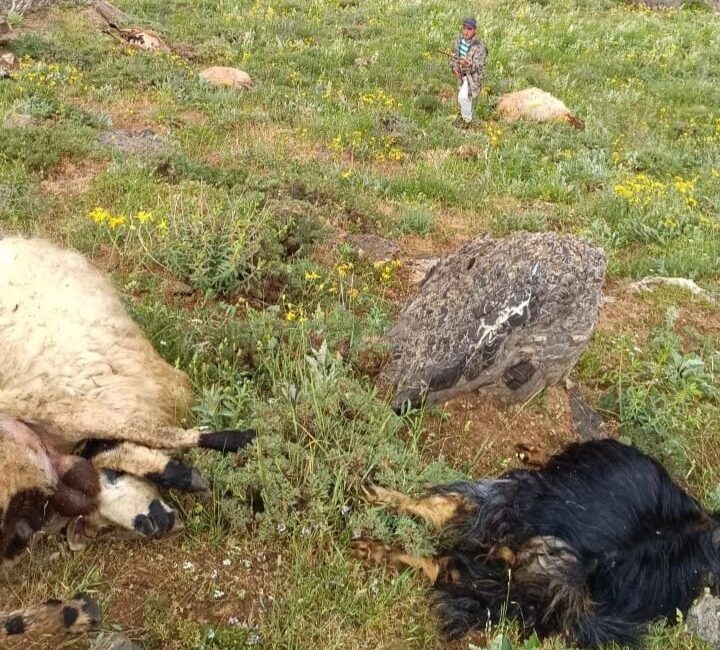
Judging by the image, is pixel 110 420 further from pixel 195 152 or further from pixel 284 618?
pixel 195 152

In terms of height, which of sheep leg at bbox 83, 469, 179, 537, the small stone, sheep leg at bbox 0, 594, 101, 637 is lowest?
sheep leg at bbox 0, 594, 101, 637

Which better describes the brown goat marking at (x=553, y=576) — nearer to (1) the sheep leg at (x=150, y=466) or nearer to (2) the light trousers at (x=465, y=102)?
(1) the sheep leg at (x=150, y=466)

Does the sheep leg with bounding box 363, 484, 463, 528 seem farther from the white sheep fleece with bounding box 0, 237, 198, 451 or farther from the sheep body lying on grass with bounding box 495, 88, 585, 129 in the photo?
the sheep body lying on grass with bounding box 495, 88, 585, 129

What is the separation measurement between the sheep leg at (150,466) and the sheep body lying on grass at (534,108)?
32.1 feet

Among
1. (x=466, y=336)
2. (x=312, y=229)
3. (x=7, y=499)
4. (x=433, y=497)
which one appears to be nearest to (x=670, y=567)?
(x=433, y=497)

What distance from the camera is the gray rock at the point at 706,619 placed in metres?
3.44

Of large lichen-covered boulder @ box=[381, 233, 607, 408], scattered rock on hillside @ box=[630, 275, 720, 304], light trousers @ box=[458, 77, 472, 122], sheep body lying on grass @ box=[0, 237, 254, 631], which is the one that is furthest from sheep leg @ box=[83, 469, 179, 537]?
light trousers @ box=[458, 77, 472, 122]

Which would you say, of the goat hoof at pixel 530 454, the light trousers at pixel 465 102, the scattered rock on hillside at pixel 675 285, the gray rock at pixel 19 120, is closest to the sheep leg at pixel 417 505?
the goat hoof at pixel 530 454

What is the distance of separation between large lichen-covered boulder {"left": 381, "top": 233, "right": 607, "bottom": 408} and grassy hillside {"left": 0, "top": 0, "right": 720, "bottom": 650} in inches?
6.6

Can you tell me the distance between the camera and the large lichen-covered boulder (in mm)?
4539

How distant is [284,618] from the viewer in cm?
315

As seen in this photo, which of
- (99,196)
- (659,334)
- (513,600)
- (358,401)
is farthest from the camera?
(99,196)

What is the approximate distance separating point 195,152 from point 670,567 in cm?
709

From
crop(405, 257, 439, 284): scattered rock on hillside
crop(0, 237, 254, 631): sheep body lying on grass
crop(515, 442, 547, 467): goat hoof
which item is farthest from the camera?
crop(405, 257, 439, 284): scattered rock on hillside
